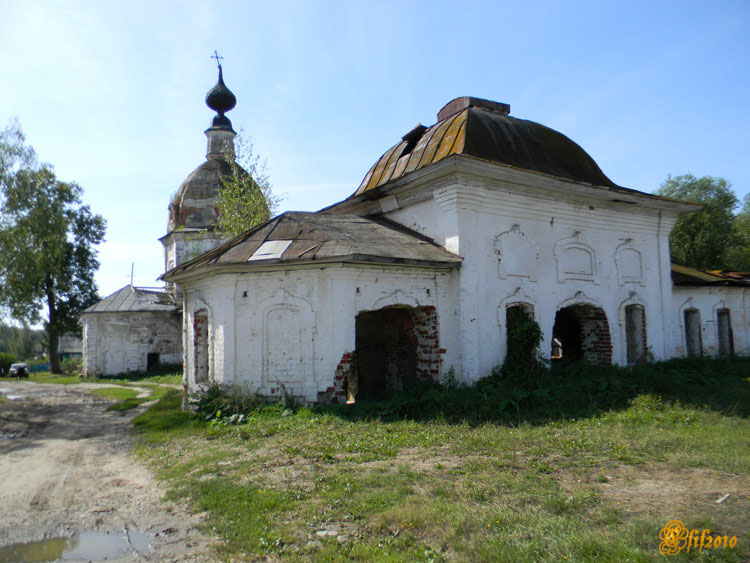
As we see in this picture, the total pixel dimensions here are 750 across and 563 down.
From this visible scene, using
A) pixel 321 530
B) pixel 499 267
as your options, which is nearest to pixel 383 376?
pixel 499 267

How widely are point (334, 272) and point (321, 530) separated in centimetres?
556

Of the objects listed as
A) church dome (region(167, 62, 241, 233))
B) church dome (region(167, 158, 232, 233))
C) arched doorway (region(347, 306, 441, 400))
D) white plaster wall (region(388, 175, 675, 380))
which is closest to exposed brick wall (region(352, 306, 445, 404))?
arched doorway (region(347, 306, 441, 400))

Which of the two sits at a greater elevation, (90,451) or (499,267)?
(499,267)

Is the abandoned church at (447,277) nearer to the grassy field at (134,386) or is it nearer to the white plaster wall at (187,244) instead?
the grassy field at (134,386)

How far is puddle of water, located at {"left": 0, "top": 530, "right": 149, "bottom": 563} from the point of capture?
4141mm

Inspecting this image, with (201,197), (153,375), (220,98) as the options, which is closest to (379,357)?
(153,375)

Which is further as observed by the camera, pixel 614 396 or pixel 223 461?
pixel 614 396

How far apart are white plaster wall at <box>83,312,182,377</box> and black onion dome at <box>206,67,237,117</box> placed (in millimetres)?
11061

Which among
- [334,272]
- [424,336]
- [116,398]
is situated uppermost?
[334,272]

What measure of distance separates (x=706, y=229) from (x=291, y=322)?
27.0m

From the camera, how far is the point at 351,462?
20.3ft

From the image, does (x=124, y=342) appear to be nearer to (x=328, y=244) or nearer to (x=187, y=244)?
(x=187, y=244)

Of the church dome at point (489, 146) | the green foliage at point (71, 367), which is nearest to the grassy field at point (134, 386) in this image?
the green foliage at point (71, 367)

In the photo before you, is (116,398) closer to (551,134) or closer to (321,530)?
(321,530)
